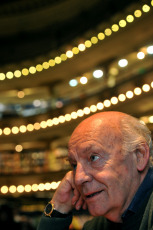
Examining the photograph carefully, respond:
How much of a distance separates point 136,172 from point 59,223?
0.61m

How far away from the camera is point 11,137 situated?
1459cm

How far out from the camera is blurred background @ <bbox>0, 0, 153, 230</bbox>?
11.5 m

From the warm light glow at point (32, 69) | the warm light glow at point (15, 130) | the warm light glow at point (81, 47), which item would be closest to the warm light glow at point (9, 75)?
the warm light glow at point (32, 69)

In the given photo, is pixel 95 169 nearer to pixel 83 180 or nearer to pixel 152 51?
pixel 83 180

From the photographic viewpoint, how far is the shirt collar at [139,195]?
1.55 m

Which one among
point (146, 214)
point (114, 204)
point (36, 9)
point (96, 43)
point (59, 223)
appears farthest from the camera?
point (36, 9)

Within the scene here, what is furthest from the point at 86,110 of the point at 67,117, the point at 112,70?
the point at 112,70

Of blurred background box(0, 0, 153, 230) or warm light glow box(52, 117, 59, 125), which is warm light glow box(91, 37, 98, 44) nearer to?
blurred background box(0, 0, 153, 230)

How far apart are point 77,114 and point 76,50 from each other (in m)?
2.74

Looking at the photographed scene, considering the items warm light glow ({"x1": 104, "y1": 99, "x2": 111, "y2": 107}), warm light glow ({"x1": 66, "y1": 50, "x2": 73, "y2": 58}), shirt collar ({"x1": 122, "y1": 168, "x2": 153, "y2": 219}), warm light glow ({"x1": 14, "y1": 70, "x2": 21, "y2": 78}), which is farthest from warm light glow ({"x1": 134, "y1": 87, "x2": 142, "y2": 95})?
shirt collar ({"x1": 122, "y1": 168, "x2": 153, "y2": 219})

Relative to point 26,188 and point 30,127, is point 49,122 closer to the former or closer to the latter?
point 30,127

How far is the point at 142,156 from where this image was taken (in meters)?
1.64

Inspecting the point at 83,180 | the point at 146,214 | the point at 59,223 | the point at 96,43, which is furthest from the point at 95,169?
the point at 96,43

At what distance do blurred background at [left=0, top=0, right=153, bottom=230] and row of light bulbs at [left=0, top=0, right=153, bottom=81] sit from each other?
0.03 m
